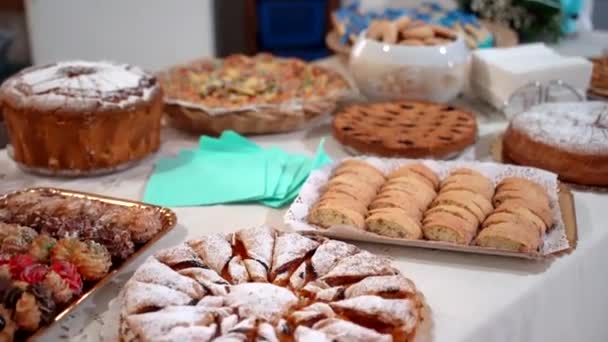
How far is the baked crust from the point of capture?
121 cm

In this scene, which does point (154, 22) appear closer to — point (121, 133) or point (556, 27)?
point (556, 27)

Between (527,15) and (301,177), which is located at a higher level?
(527,15)

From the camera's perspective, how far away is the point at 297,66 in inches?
66.9

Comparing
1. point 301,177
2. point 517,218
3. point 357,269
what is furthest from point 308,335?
point 301,177

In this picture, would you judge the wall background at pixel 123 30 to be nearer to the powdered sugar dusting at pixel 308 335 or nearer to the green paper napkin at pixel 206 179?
the green paper napkin at pixel 206 179

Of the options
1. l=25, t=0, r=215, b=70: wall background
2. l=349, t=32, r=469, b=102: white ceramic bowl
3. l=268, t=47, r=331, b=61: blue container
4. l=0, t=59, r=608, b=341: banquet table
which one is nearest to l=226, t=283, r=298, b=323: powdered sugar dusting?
l=0, t=59, r=608, b=341: banquet table

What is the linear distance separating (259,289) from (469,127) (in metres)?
0.69

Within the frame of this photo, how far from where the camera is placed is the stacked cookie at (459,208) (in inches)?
38.7

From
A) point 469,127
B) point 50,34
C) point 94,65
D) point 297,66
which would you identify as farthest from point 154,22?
point 469,127

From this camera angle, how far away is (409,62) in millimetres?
1519

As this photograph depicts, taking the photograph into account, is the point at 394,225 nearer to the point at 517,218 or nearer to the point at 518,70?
the point at 517,218

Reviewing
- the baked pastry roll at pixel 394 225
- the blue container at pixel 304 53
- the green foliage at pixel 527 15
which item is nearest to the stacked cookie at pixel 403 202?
the baked pastry roll at pixel 394 225

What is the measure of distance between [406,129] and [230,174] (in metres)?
0.34

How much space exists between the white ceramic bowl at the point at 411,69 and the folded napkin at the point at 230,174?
10.5 inches
